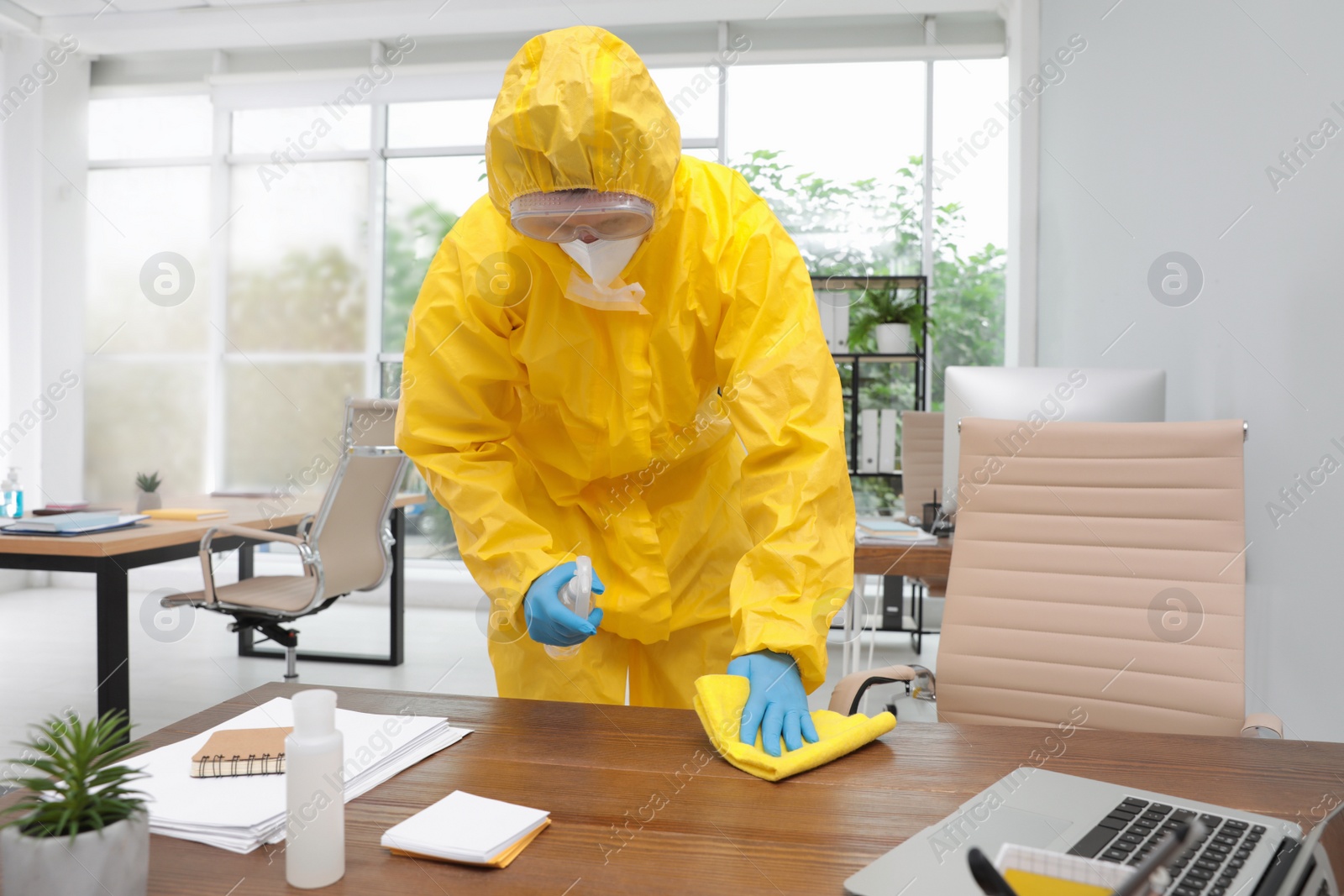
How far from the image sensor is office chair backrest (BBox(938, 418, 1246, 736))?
1.34 meters

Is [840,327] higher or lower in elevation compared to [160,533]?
higher

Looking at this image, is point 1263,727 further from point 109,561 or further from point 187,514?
point 187,514

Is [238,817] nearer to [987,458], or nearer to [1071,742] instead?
[1071,742]

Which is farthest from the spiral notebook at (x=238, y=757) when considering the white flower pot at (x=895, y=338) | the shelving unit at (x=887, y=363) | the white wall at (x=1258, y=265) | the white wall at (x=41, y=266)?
the white wall at (x=41, y=266)

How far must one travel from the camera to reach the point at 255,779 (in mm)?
797

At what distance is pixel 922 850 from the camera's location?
69 centimetres

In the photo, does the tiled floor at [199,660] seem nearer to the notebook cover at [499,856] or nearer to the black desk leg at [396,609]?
the black desk leg at [396,609]

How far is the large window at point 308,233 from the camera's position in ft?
16.1

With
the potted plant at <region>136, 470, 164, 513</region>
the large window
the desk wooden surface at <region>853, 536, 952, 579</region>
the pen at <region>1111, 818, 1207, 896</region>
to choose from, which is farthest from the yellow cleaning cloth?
the large window

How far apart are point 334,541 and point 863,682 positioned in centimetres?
222

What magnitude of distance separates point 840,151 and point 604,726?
178 inches

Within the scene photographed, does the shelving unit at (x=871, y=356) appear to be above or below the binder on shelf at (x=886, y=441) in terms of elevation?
above

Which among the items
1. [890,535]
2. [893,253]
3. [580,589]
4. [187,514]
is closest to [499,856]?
[580,589]

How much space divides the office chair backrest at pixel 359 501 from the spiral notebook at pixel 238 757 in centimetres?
209
